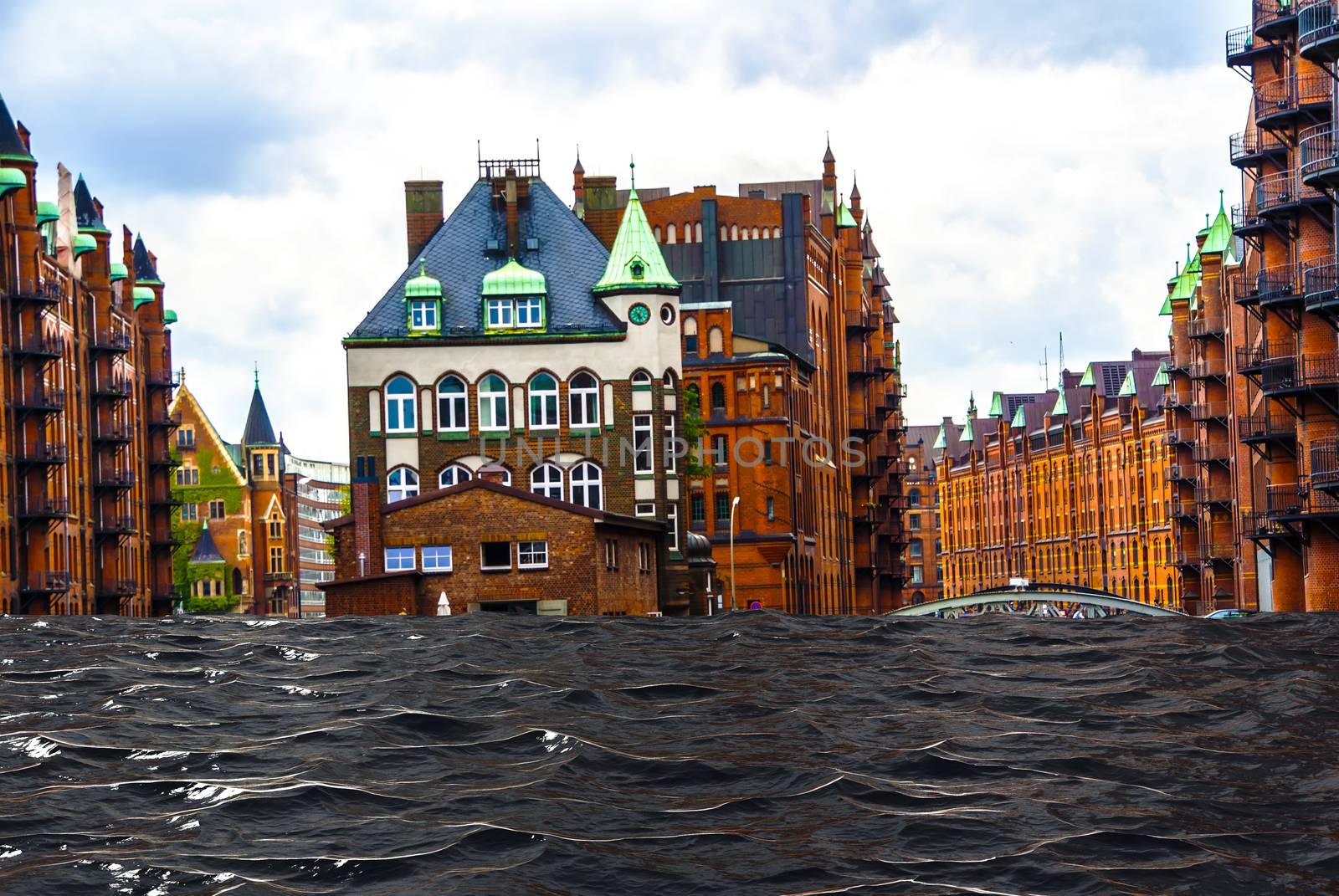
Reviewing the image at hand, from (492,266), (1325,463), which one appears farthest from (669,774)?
(492,266)

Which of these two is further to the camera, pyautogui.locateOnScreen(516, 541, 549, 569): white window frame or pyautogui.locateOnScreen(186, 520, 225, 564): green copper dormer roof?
pyautogui.locateOnScreen(186, 520, 225, 564): green copper dormer roof

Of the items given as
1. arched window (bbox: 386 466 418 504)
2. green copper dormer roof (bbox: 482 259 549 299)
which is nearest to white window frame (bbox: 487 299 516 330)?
green copper dormer roof (bbox: 482 259 549 299)

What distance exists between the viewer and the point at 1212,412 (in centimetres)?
10812

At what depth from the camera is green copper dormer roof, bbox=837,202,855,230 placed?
14200 cm

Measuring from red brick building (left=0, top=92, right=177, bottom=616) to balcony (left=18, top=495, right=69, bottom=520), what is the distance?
0.25ft

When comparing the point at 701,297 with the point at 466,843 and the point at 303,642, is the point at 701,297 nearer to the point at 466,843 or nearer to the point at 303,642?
the point at 303,642

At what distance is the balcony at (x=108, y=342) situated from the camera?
106625 millimetres

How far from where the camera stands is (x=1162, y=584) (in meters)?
167

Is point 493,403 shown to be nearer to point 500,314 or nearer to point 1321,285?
point 500,314

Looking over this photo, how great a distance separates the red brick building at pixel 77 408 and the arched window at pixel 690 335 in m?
29.2

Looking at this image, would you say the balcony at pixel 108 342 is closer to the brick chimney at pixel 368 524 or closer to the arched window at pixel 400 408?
the arched window at pixel 400 408

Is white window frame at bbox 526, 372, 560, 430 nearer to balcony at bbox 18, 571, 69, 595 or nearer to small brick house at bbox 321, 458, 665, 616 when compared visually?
small brick house at bbox 321, 458, 665, 616

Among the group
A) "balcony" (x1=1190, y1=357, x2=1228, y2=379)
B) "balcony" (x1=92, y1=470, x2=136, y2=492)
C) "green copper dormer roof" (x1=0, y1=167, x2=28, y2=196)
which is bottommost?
"balcony" (x1=92, y1=470, x2=136, y2=492)

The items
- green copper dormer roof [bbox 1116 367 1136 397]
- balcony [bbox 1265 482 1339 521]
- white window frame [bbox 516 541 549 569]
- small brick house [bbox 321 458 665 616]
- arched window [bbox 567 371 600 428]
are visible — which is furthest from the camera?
green copper dormer roof [bbox 1116 367 1136 397]
